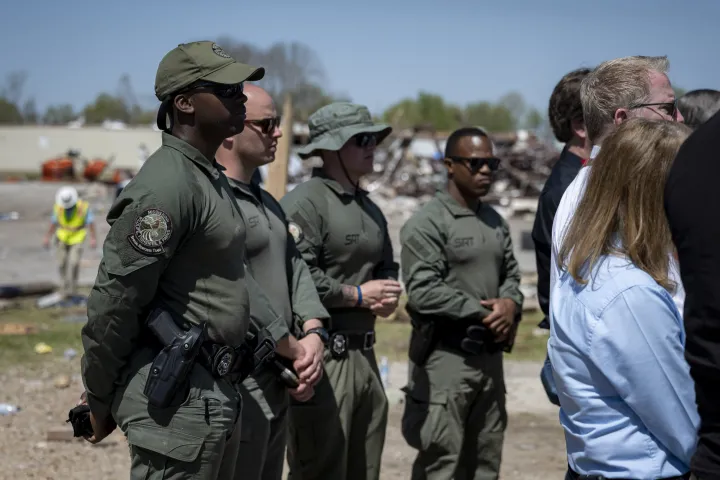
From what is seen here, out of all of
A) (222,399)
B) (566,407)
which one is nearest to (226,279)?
(222,399)

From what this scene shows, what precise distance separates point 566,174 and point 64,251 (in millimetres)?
11265

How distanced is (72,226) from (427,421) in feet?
35.2

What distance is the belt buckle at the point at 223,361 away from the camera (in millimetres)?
3035

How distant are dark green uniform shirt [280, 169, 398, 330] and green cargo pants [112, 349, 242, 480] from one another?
5.15 feet

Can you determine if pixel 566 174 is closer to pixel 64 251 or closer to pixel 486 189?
pixel 486 189

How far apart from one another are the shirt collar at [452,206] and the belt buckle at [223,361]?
7.56 ft

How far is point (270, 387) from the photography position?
12.7 ft

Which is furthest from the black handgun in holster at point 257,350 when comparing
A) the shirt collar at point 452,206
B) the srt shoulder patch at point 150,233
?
the shirt collar at point 452,206

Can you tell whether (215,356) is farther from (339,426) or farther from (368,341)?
(368,341)

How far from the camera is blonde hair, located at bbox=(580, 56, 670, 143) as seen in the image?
3291mm

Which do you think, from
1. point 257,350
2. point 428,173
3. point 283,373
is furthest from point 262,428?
point 428,173

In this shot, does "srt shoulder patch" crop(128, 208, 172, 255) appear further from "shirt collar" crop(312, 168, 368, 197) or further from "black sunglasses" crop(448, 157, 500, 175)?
"black sunglasses" crop(448, 157, 500, 175)

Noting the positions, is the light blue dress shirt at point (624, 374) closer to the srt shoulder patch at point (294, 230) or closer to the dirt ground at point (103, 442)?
the srt shoulder patch at point (294, 230)

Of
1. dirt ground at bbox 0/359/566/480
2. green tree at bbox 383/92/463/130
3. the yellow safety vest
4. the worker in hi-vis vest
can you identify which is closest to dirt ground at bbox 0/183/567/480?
dirt ground at bbox 0/359/566/480
